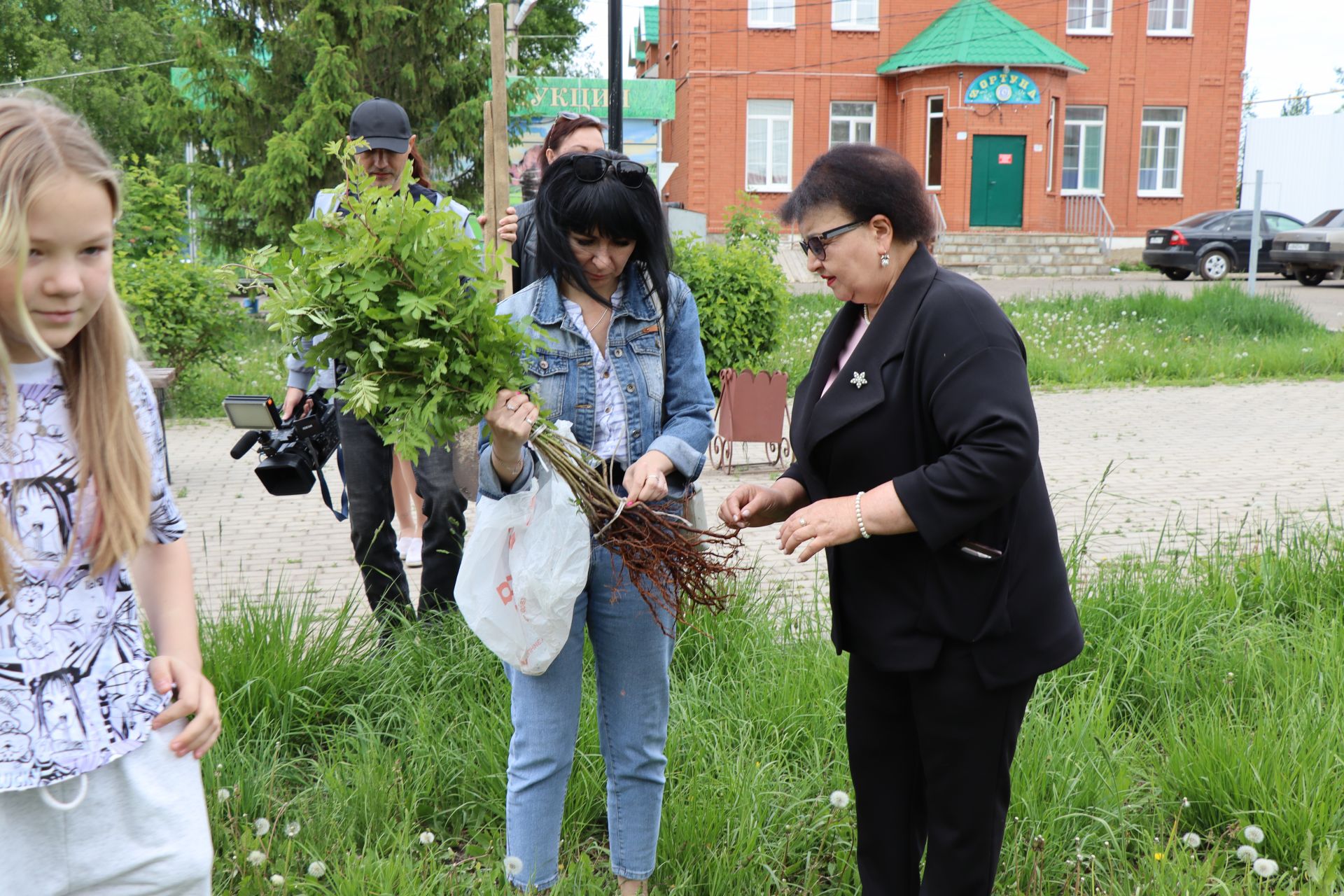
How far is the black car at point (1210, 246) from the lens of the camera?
27.2 meters

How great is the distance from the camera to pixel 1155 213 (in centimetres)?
3316

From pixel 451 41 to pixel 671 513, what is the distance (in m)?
15.0

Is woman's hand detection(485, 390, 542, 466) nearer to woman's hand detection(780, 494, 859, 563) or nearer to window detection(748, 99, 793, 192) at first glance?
woman's hand detection(780, 494, 859, 563)

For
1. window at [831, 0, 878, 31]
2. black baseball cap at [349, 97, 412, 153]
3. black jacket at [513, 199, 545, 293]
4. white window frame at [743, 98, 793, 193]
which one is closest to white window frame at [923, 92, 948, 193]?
window at [831, 0, 878, 31]

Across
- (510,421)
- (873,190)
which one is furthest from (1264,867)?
(510,421)

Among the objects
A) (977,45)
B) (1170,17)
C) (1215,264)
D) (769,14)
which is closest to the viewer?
(1215,264)

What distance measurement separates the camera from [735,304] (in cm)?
912

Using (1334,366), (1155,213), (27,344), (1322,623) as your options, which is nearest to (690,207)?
(1155,213)

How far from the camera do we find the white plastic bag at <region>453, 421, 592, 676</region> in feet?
8.57

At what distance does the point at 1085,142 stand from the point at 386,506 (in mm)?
32060

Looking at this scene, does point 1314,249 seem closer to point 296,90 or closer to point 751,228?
point 751,228

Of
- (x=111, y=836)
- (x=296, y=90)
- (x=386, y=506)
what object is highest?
(x=296, y=90)

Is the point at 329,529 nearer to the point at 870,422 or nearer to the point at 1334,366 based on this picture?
the point at 870,422

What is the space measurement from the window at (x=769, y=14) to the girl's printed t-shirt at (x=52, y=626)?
31199 mm
